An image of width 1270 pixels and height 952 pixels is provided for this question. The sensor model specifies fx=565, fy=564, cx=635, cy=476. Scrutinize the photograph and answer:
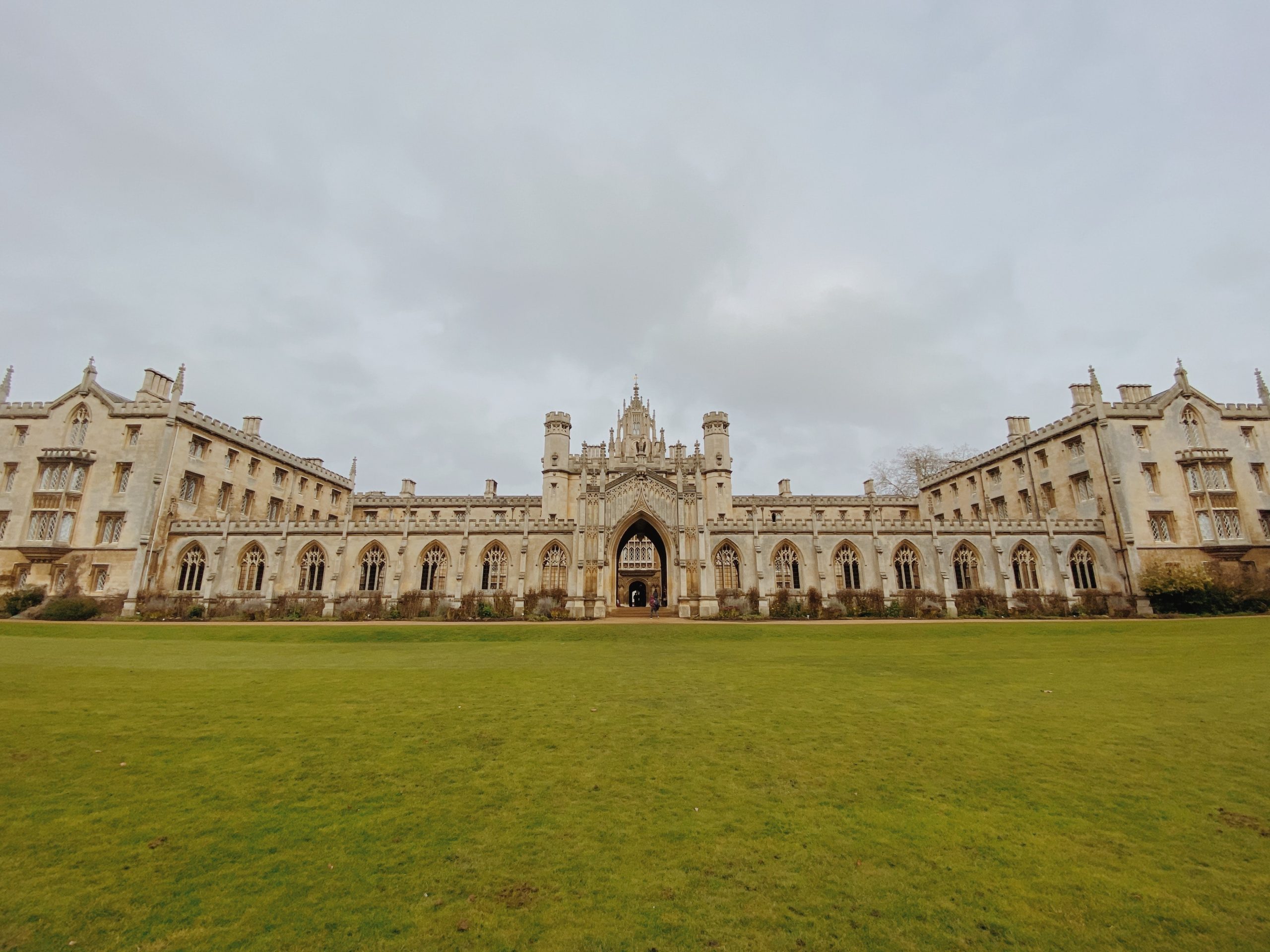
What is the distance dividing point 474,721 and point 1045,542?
40.5 m

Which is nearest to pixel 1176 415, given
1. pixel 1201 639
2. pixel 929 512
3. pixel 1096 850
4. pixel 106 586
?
pixel 929 512

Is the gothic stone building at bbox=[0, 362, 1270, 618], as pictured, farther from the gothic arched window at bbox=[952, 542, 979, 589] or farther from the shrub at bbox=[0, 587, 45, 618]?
the shrub at bbox=[0, 587, 45, 618]

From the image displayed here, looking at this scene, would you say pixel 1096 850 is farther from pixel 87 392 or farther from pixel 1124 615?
pixel 87 392

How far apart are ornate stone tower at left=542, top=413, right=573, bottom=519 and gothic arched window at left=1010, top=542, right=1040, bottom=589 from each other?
31.9 m

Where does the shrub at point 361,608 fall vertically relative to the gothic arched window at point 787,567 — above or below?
below

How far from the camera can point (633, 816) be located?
5.11m

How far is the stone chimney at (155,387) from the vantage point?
37.8 meters

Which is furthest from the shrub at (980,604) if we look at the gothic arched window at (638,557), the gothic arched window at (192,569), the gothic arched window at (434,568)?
the gothic arched window at (192,569)

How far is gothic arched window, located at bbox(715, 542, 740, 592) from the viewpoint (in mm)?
36688

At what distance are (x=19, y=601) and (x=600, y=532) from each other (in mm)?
33194

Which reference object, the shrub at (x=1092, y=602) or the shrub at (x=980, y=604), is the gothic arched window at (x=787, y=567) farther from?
the shrub at (x=1092, y=602)

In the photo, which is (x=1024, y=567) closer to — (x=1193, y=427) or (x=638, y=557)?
(x=1193, y=427)

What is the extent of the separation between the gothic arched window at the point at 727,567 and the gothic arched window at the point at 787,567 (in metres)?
2.50

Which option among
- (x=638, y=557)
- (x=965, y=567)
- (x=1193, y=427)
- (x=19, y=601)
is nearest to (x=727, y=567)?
(x=965, y=567)
